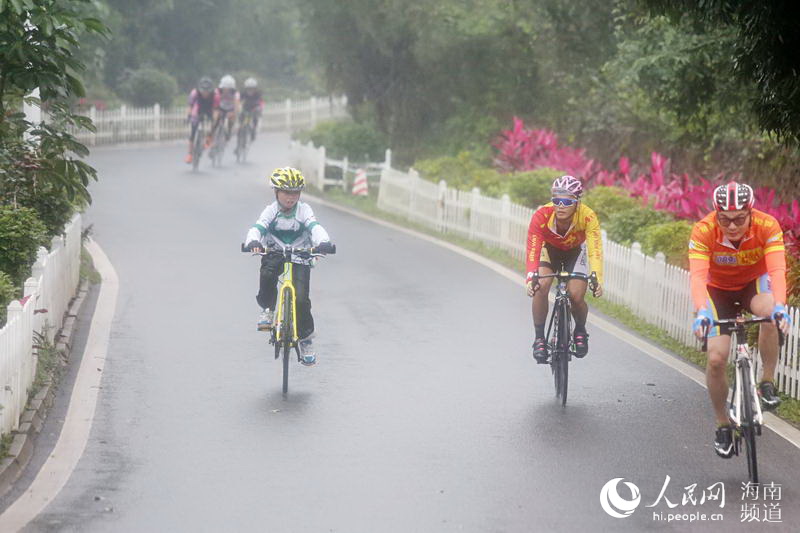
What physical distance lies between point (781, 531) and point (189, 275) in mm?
11741

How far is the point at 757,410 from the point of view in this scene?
→ 8.64 metres

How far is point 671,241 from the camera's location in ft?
52.0

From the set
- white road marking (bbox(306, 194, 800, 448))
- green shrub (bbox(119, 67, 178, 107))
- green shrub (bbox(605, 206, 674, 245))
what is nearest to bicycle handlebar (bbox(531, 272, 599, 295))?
white road marking (bbox(306, 194, 800, 448))

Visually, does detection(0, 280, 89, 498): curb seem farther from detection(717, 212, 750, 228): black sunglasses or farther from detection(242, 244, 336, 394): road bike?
detection(717, 212, 750, 228): black sunglasses

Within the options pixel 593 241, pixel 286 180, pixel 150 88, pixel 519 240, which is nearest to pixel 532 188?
pixel 519 240

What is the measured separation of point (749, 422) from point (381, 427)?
112 inches

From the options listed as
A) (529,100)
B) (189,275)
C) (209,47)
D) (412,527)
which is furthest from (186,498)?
(209,47)

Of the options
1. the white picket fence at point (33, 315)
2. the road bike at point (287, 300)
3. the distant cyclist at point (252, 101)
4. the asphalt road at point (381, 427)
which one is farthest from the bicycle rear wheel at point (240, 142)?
the road bike at point (287, 300)

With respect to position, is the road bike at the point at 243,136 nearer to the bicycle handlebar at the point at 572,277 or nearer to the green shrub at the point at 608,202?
the green shrub at the point at 608,202

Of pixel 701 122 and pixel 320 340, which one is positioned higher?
pixel 701 122

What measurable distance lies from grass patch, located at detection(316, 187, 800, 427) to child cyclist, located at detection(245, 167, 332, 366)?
383cm

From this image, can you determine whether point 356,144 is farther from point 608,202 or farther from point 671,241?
point 671,241

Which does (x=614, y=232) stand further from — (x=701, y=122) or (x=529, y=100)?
(x=529, y=100)

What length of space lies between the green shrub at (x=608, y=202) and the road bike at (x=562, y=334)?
824cm
